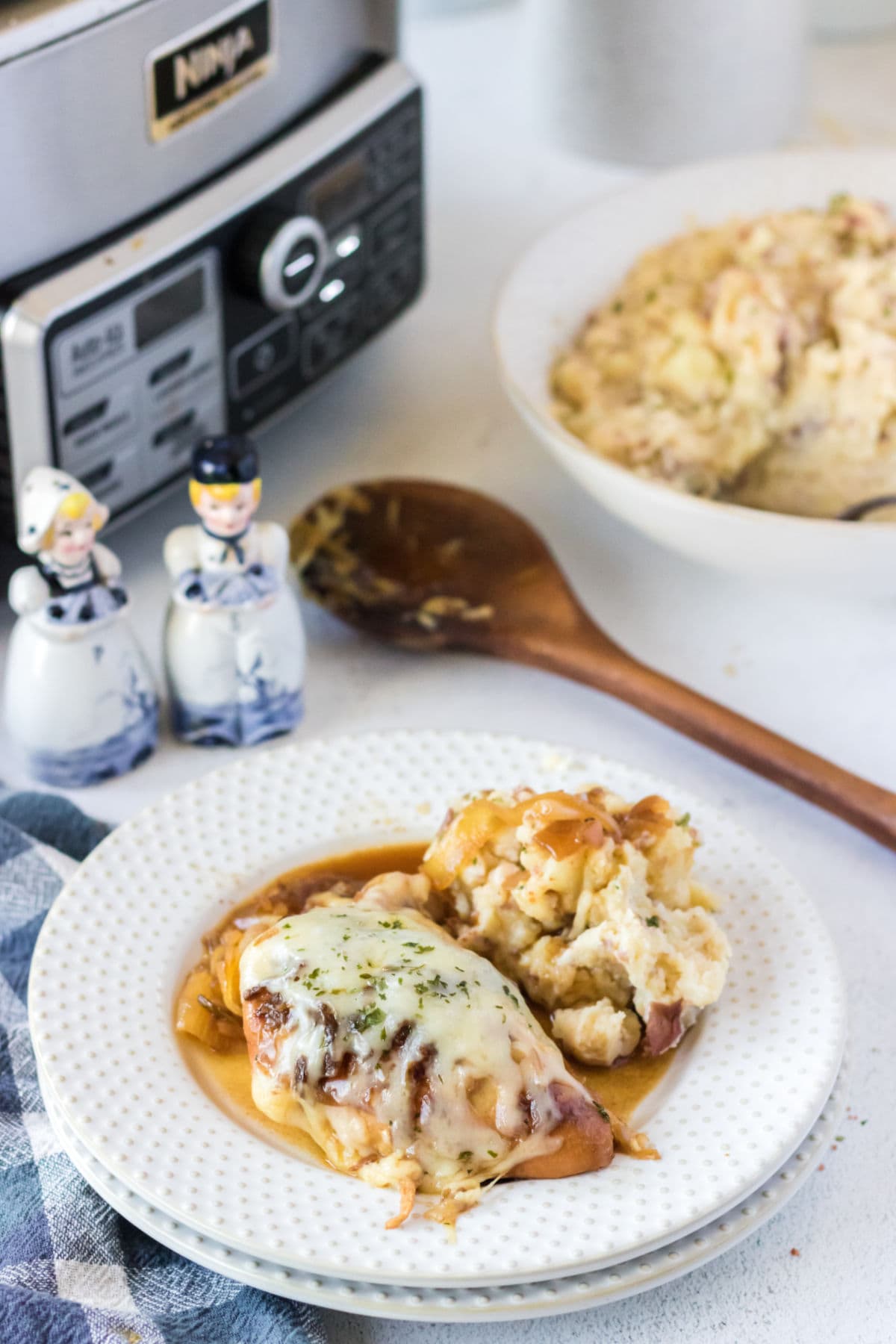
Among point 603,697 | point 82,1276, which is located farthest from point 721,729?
point 82,1276

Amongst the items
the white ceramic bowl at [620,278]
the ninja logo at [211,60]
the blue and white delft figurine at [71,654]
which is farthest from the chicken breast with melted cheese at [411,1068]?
the ninja logo at [211,60]

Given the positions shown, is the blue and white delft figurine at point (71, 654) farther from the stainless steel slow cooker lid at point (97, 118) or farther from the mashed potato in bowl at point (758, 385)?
the mashed potato in bowl at point (758, 385)

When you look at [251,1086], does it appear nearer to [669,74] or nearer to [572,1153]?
[572,1153]

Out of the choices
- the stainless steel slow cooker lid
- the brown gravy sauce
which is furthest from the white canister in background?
the brown gravy sauce

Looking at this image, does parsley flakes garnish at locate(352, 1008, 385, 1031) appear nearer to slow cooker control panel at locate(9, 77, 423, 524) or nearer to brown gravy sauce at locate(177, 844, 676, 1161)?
brown gravy sauce at locate(177, 844, 676, 1161)

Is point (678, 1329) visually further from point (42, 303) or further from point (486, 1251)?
point (42, 303)
